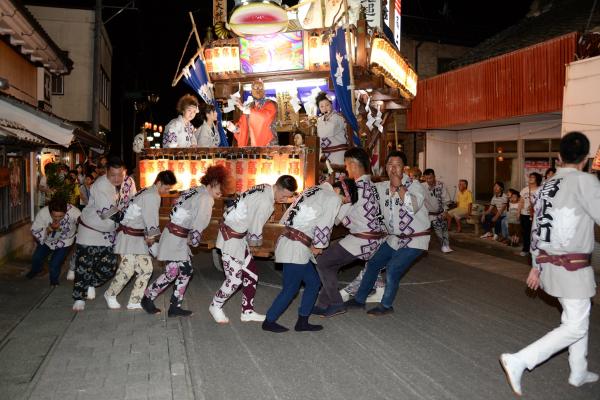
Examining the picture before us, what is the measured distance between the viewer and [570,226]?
4.39 meters

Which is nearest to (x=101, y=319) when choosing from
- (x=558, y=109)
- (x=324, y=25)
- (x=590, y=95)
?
(x=324, y=25)

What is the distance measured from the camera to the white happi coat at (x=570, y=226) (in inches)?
170

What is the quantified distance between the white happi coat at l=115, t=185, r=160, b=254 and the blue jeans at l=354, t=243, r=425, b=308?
107 inches

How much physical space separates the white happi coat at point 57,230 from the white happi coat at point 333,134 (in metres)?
4.49

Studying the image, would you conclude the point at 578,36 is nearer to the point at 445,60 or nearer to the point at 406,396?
the point at 406,396

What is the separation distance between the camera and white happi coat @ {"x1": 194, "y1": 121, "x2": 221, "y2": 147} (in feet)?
34.2

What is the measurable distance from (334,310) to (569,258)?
10.2ft

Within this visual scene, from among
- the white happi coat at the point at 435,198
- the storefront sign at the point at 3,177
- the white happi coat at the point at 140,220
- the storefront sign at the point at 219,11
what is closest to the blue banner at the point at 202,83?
the storefront sign at the point at 219,11

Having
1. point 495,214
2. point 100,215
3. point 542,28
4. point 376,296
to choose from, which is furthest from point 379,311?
point 542,28

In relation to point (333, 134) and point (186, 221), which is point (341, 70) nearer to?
point (333, 134)

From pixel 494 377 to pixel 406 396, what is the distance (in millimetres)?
928

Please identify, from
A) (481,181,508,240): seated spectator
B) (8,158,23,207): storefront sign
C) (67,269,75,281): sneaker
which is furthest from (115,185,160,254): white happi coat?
(481,181,508,240): seated spectator

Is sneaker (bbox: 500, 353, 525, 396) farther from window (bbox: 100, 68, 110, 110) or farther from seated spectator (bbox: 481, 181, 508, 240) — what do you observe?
window (bbox: 100, 68, 110, 110)

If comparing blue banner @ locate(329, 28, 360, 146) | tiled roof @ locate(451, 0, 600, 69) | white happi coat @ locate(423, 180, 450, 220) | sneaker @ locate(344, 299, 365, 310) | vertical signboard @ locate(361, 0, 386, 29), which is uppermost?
tiled roof @ locate(451, 0, 600, 69)
